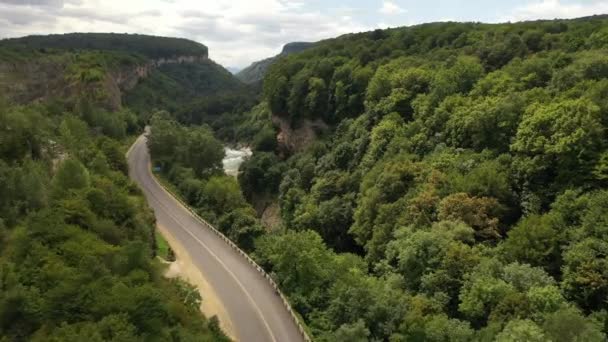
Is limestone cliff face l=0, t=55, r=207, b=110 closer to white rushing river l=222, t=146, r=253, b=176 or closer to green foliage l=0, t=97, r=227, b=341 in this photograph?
white rushing river l=222, t=146, r=253, b=176

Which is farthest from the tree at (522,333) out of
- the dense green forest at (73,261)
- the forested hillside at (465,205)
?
the dense green forest at (73,261)

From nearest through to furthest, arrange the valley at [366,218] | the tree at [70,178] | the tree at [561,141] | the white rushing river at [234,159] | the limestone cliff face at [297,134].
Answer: the valley at [366,218] < the tree at [70,178] < the tree at [561,141] < the limestone cliff face at [297,134] < the white rushing river at [234,159]

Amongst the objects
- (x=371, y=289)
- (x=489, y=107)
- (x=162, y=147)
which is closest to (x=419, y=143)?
(x=489, y=107)

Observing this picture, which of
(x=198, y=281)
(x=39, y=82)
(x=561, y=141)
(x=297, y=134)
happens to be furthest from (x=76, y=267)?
(x=39, y=82)

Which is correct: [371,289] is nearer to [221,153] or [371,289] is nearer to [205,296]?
[205,296]

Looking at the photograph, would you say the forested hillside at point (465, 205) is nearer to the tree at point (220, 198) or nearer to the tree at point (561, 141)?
the tree at point (561, 141)

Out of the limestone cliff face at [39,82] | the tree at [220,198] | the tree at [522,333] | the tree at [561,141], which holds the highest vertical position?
the limestone cliff face at [39,82]

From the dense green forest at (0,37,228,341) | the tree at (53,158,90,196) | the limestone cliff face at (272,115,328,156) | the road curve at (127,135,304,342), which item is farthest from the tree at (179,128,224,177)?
the tree at (53,158,90,196)
